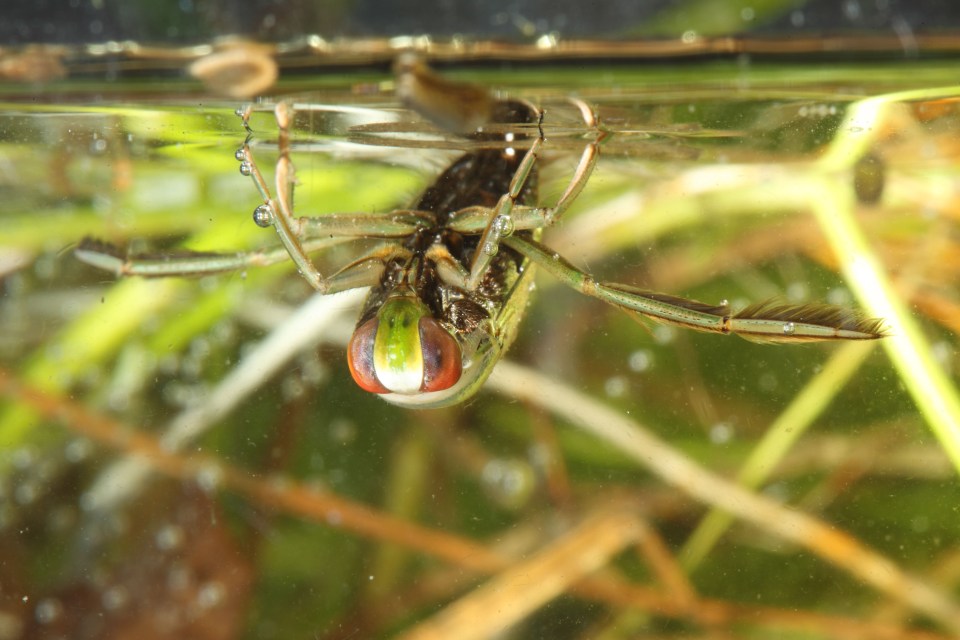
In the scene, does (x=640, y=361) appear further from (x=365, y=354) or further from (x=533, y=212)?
(x=365, y=354)

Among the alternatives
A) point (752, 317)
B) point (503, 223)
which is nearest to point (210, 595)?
point (503, 223)

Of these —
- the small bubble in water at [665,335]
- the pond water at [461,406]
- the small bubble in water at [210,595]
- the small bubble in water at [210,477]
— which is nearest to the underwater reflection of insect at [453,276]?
the pond water at [461,406]

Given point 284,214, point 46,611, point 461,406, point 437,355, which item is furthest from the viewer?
point 46,611

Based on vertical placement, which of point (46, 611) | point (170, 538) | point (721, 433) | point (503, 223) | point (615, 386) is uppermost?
point (721, 433)

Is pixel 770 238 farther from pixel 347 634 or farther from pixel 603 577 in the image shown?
pixel 347 634

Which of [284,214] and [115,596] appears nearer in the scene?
[284,214]

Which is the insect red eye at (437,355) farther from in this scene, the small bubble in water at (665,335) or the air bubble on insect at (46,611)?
the air bubble on insect at (46,611)

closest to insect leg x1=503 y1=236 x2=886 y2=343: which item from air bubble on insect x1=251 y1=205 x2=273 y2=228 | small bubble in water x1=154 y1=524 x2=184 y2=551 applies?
air bubble on insect x1=251 y1=205 x2=273 y2=228
